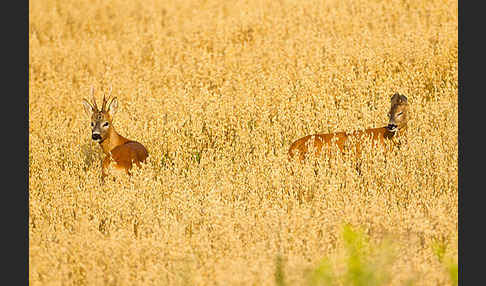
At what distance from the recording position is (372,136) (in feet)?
31.4

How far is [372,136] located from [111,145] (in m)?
3.16

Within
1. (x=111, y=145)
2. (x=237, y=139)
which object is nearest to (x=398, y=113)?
(x=237, y=139)

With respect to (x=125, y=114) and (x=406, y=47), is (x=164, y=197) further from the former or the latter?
(x=406, y=47)

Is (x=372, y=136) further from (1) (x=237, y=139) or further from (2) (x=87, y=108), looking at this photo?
(2) (x=87, y=108)

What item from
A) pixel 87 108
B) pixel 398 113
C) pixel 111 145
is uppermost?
pixel 87 108

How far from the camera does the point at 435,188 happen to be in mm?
8031

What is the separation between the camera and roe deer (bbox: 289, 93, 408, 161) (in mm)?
9414

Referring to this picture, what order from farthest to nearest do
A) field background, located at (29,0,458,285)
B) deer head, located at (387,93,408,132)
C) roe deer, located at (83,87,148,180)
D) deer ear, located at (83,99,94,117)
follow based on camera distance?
deer ear, located at (83,99,94,117), deer head, located at (387,93,408,132), roe deer, located at (83,87,148,180), field background, located at (29,0,458,285)

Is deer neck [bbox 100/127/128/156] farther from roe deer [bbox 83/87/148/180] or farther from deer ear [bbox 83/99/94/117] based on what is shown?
deer ear [bbox 83/99/94/117]

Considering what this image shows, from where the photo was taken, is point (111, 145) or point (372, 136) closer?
point (372, 136)

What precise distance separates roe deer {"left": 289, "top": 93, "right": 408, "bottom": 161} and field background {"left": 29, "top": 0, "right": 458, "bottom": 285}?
364 millimetres

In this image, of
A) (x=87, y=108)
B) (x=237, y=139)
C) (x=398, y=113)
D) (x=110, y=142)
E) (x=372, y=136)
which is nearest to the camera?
(x=372, y=136)

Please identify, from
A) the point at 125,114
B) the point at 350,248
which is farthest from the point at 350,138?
the point at 125,114

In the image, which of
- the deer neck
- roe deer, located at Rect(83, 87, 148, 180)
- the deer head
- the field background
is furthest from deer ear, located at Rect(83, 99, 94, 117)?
the deer head
